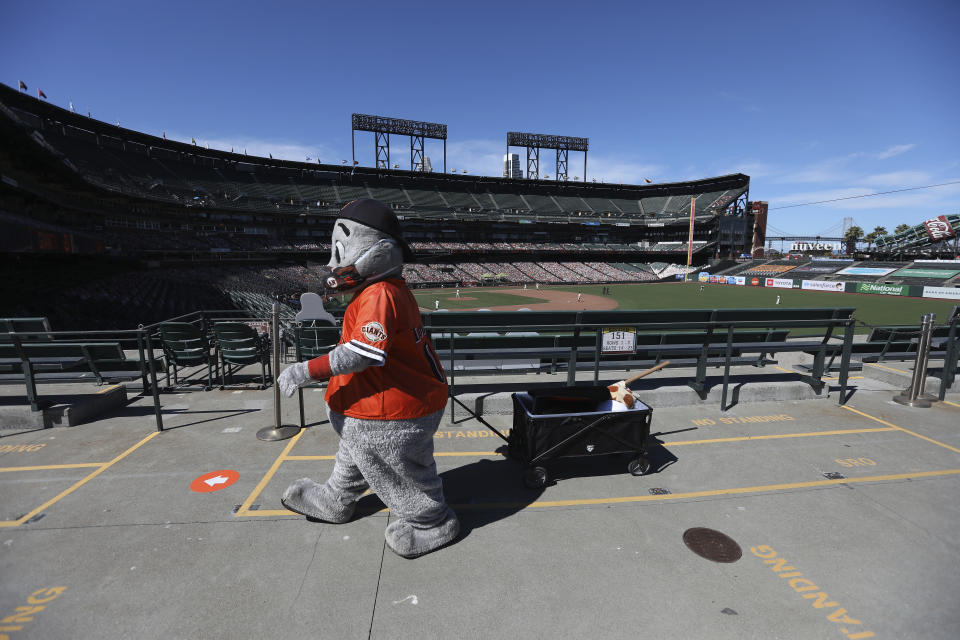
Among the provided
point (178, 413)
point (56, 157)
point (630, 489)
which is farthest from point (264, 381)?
point (56, 157)

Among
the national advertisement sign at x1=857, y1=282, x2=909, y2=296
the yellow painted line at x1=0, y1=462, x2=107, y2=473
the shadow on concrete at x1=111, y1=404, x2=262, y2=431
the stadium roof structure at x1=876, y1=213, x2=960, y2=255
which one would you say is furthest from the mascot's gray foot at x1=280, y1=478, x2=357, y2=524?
the stadium roof structure at x1=876, y1=213, x2=960, y2=255

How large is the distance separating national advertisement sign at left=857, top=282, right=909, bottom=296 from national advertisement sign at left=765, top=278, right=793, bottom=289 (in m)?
7.37

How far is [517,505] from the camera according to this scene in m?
3.95

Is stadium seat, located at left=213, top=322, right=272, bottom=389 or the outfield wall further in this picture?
the outfield wall

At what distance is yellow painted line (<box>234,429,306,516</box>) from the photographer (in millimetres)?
3824

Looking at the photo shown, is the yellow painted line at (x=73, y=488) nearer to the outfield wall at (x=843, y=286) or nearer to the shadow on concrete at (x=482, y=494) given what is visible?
the shadow on concrete at (x=482, y=494)

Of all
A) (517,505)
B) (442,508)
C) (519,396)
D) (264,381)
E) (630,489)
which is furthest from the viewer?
(264,381)

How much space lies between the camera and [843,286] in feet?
144

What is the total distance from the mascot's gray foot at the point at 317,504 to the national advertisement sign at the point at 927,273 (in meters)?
61.0

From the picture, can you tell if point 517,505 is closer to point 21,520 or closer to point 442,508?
point 442,508

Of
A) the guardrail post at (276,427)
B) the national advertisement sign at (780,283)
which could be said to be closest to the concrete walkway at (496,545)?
the guardrail post at (276,427)

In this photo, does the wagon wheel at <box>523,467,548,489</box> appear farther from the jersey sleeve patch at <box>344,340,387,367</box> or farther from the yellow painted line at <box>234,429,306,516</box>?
the yellow painted line at <box>234,429,306,516</box>

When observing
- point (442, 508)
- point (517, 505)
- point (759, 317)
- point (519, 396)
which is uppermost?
point (759, 317)

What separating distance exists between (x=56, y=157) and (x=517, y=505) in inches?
862
